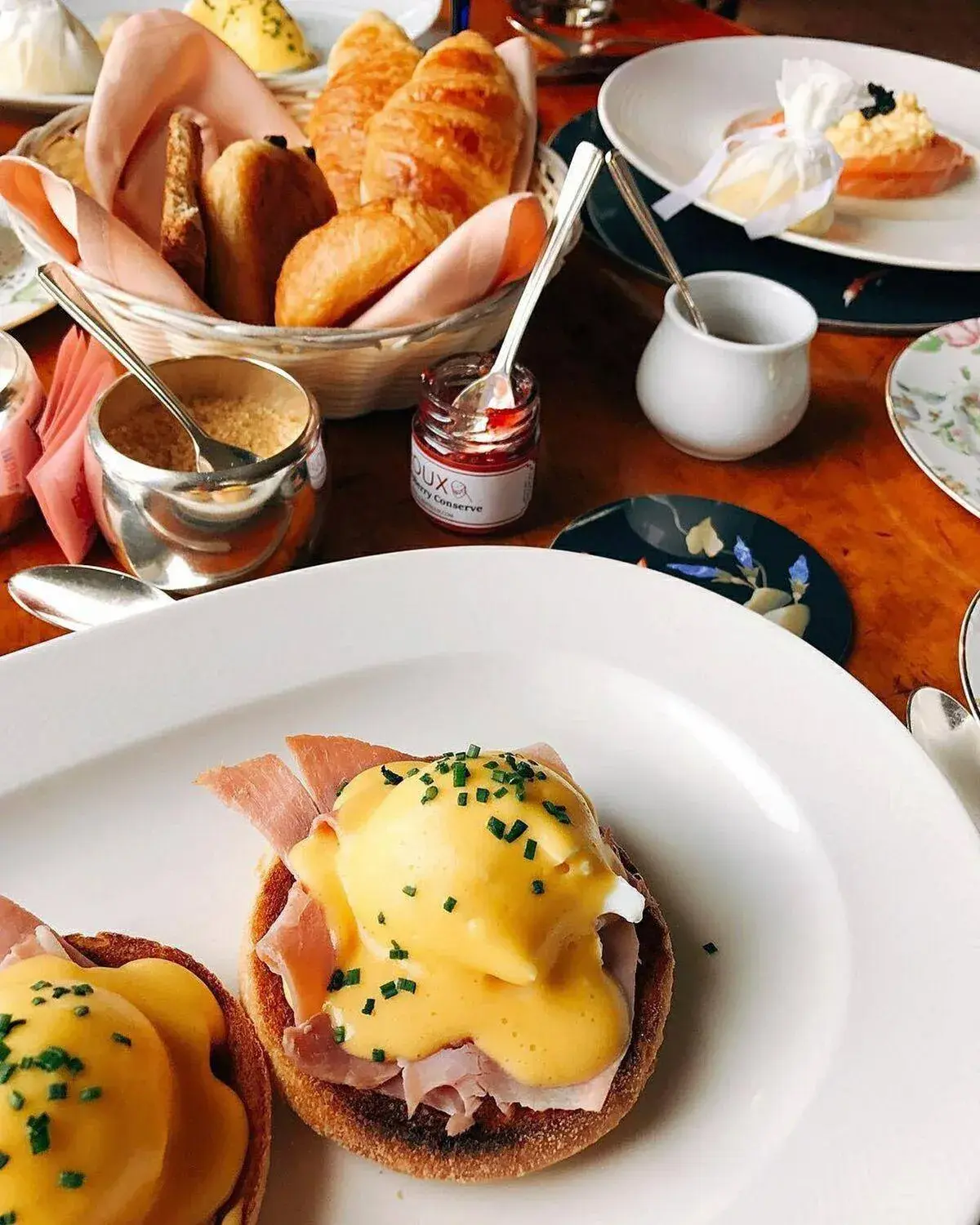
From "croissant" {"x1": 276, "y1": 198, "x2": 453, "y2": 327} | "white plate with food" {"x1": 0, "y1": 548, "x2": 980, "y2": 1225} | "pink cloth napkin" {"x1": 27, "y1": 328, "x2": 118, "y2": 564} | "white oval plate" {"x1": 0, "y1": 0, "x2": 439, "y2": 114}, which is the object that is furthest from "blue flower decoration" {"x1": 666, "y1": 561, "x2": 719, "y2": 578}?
"white oval plate" {"x1": 0, "y1": 0, "x2": 439, "y2": 114}

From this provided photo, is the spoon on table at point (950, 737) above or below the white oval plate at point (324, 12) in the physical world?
below

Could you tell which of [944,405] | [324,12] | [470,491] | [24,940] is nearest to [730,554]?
[470,491]

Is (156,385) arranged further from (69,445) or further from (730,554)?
(730,554)

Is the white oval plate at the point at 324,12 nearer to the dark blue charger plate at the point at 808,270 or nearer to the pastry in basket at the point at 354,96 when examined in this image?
the pastry in basket at the point at 354,96

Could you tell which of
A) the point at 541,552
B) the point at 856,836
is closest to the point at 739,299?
the point at 541,552

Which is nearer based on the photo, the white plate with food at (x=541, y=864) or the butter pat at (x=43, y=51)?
the white plate with food at (x=541, y=864)

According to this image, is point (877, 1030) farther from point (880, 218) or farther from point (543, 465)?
point (880, 218)

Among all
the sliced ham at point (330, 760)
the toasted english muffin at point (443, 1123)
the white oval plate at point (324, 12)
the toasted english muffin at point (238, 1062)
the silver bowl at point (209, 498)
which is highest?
the white oval plate at point (324, 12)

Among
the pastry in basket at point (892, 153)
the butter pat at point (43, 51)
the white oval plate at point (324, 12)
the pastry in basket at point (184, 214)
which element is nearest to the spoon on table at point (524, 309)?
the pastry in basket at point (184, 214)
